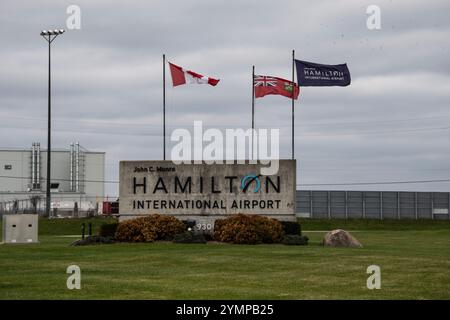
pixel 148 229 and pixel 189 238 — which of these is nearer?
pixel 189 238

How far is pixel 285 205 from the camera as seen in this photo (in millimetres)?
38938

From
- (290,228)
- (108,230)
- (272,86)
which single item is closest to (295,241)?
(290,228)

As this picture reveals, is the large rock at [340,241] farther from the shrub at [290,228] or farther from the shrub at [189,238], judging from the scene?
the shrub at [189,238]

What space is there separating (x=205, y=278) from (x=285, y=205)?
1857 cm

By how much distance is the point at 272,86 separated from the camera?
52.9m

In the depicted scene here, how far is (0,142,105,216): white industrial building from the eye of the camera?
96.7 metres

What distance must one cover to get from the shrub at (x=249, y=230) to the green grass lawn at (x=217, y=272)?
65.0 inches

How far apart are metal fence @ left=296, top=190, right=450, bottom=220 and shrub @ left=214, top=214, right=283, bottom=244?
4324cm

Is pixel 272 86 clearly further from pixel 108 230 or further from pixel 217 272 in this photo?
pixel 217 272

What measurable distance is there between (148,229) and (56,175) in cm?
6630
